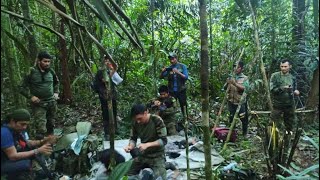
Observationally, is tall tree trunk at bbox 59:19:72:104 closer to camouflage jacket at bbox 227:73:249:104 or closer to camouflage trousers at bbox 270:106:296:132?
camouflage jacket at bbox 227:73:249:104

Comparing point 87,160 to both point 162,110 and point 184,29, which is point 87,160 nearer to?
point 162,110

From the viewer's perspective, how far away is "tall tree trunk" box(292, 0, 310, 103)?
6977 mm

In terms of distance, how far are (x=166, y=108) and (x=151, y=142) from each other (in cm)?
A: 261

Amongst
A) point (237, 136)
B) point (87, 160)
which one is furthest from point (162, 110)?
point (87, 160)

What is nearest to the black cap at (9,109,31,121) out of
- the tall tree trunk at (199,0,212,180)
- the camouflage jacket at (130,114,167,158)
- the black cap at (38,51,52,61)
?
the tall tree trunk at (199,0,212,180)

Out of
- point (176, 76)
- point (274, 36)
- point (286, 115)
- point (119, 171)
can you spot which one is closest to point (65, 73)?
point (176, 76)

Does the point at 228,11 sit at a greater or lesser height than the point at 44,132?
greater

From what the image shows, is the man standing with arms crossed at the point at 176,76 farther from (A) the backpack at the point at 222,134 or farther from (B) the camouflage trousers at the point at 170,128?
(A) the backpack at the point at 222,134

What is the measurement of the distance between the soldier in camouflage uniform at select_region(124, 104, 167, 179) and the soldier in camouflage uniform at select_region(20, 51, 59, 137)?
58.4 inches

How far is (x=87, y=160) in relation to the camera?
4.97 metres

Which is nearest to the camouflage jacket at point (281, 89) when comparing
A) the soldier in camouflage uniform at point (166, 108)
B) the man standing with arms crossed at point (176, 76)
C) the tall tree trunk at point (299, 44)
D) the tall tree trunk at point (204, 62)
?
the tall tree trunk at point (299, 44)

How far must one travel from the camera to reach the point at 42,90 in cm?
507

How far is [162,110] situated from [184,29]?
3.79 meters

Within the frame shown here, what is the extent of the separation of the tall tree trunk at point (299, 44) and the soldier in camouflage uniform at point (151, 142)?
396 cm
